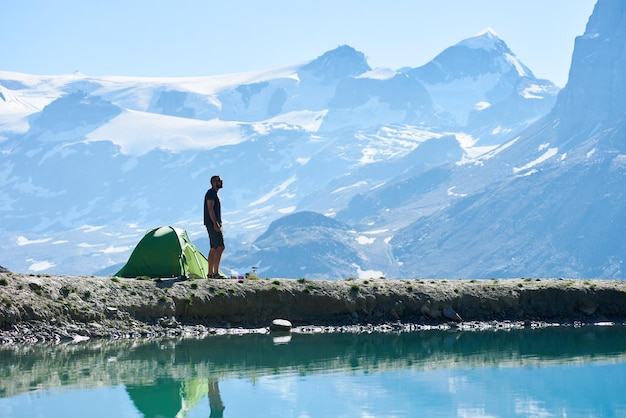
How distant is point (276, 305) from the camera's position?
117ft

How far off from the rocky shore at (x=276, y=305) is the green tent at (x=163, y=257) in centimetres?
151

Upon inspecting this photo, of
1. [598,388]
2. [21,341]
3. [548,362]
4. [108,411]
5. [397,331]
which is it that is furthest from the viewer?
[397,331]

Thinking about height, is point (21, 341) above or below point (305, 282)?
below

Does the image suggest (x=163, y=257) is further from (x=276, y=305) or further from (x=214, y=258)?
(x=276, y=305)

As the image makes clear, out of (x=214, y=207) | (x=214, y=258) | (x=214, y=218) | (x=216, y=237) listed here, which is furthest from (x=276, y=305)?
(x=214, y=207)

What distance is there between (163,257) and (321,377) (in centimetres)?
1320

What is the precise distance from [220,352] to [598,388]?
1069 centimetres

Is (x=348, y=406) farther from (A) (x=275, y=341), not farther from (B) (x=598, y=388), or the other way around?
(A) (x=275, y=341)

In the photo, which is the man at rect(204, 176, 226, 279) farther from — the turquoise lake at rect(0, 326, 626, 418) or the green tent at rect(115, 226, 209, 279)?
the turquoise lake at rect(0, 326, 626, 418)

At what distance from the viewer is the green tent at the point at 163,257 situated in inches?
1421

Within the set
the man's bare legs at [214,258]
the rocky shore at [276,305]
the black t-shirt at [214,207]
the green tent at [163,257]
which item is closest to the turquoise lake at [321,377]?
the rocky shore at [276,305]

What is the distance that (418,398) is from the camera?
21.8m

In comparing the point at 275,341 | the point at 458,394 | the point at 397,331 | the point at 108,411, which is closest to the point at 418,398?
the point at 458,394

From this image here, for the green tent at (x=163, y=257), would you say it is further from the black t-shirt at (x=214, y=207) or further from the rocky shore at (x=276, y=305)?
the black t-shirt at (x=214, y=207)
